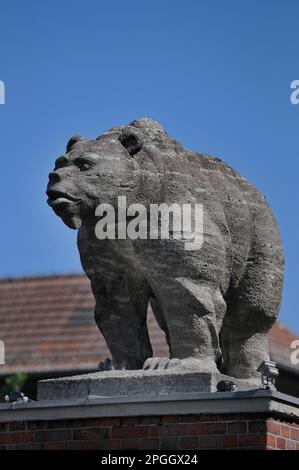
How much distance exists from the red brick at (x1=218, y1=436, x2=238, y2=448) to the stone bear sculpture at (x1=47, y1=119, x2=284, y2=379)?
2.11 ft

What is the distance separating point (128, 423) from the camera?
405 inches

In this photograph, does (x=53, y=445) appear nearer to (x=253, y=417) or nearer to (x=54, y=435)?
(x=54, y=435)

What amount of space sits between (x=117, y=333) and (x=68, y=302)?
60.1ft

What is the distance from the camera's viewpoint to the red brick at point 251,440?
32.3 feet

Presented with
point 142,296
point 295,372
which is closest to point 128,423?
point 142,296

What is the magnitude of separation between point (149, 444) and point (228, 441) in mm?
589

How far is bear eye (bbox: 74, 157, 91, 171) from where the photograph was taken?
35.3 ft

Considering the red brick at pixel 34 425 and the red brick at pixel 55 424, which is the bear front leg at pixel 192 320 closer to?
the red brick at pixel 55 424

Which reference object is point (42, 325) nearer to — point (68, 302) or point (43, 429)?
point (68, 302)

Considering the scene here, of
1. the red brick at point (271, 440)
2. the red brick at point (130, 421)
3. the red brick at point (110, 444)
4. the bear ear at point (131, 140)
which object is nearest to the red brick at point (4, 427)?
the red brick at point (110, 444)

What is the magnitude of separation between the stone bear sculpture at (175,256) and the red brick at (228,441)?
2.11ft

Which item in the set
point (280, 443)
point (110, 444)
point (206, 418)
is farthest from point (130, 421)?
point (280, 443)
